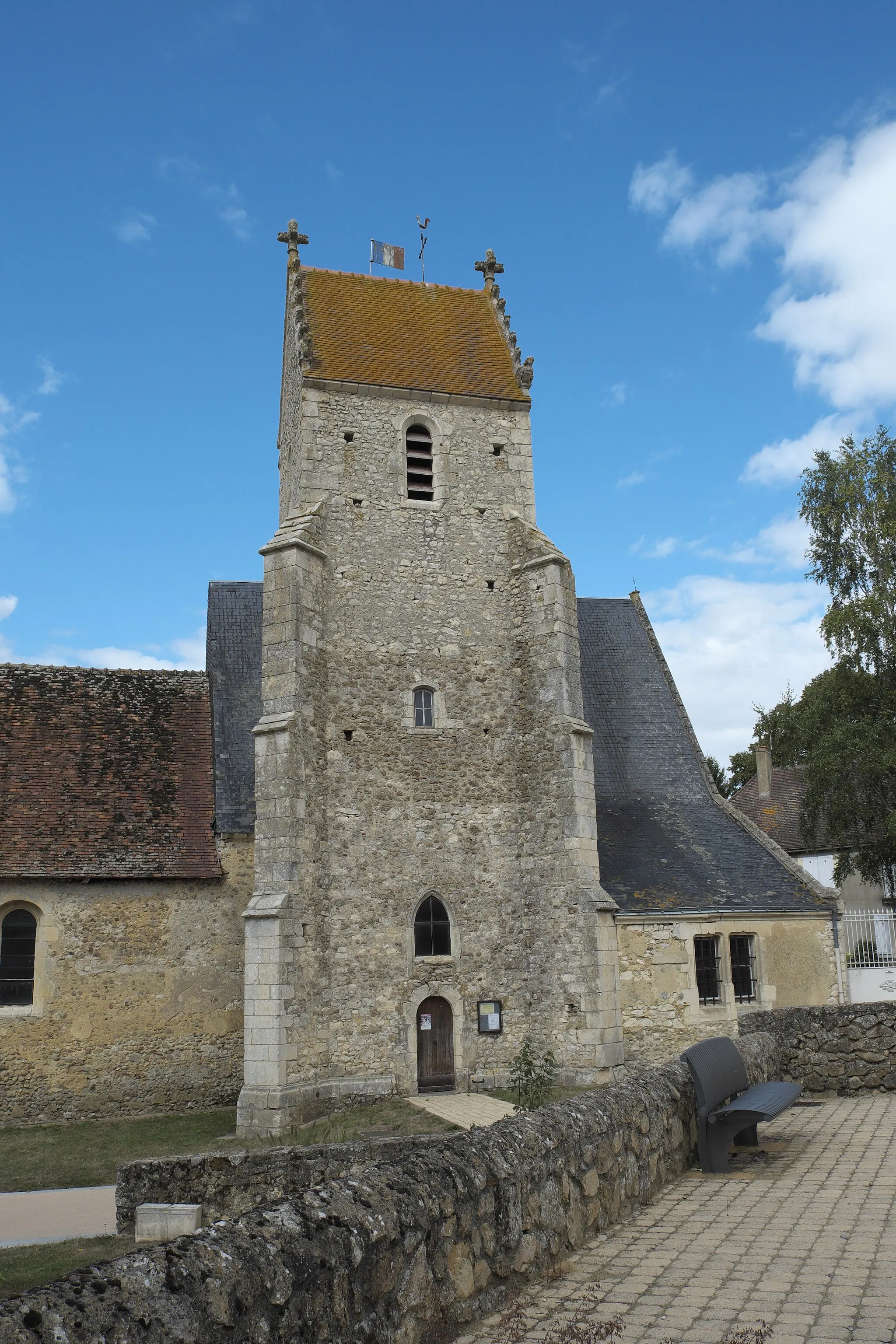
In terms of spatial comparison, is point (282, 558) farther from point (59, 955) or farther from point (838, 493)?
point (838, 493)

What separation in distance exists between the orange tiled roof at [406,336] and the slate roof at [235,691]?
17.4 feet

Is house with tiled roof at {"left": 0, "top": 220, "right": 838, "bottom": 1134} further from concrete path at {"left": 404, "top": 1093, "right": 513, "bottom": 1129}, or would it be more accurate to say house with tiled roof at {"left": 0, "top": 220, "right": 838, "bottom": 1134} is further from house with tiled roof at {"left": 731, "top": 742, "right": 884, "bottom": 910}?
house with tiled roof at {"left": 731, "top": 742, "right": 884, "bottom": 910}

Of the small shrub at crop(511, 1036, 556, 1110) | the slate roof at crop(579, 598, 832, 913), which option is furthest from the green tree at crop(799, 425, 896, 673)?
the small shrub at crop(511, 1036, 556, 1110)

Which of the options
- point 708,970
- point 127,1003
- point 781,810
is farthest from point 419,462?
point 781,810

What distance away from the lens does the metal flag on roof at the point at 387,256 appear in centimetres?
1978

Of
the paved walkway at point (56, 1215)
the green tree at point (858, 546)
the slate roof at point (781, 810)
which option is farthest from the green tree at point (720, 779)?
the paved walkway at point (56, 1215)

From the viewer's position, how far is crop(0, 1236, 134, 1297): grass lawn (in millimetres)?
7285

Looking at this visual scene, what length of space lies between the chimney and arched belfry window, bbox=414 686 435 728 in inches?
773

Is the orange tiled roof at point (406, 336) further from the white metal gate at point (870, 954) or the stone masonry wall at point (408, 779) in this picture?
the white metal gate at point (870, 954)

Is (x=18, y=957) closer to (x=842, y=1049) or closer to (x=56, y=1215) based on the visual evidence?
(x=56, y=1215)

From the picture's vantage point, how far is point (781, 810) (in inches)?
1291

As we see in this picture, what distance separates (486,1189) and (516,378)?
15.1 metres

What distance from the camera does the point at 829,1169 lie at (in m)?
7.21

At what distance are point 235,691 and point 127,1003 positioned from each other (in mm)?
5790
